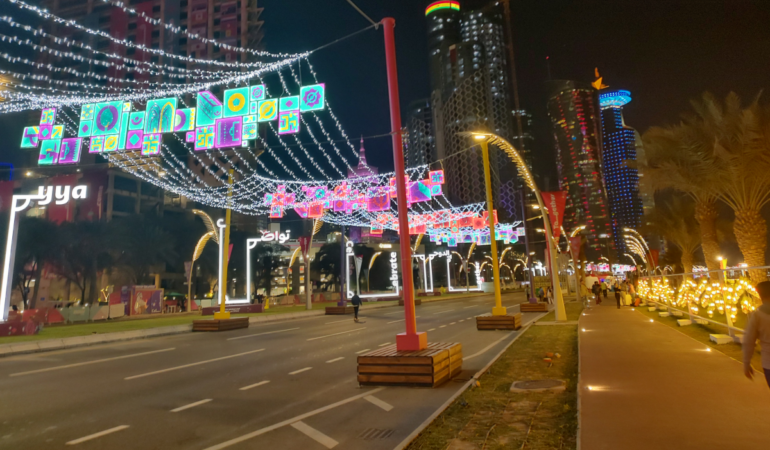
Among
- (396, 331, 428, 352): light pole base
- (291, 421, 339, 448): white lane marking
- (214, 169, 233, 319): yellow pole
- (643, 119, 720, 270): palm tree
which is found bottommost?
(291, 421, 339, 448): white lane marking

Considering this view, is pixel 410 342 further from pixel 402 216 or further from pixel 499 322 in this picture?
pixel 499 322

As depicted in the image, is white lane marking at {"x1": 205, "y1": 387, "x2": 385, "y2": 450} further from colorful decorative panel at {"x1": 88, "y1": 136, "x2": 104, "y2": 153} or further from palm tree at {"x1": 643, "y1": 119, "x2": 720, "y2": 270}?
palm tree at {"x1": 643, "y1": 119, "x2": 720, "y2": 270}

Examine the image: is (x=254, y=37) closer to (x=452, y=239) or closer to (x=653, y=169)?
(x=452, y=239)

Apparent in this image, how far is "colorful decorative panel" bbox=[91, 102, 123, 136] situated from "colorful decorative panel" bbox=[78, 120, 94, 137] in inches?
6.1

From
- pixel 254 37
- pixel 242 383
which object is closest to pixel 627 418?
pixel 242 383

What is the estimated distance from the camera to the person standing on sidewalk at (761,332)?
427cm

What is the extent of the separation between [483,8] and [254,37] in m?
119

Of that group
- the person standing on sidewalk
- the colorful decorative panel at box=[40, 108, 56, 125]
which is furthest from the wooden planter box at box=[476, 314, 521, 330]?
the colorful decorative panel at box=[40, 108, 56, 125]

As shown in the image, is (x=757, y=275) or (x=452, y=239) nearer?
(x=757, y=275)

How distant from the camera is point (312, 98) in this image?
1590 centimetres

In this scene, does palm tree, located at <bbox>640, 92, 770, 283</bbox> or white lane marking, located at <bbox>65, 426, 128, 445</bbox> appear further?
palm tree, located at <bbox>640, 92, 770, 283</bbox>

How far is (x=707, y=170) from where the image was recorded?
715 inches

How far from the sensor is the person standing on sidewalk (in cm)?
427

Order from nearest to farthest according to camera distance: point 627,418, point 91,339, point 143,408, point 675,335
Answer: point 627,418
point 143,408
point 675,335
point 91,339
